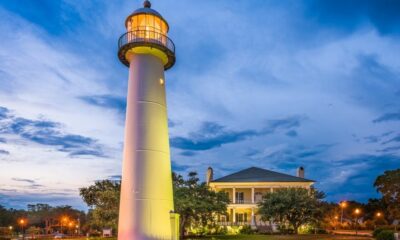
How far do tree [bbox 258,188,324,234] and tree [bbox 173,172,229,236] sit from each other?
5.18 metres

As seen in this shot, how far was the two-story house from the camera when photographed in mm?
51188

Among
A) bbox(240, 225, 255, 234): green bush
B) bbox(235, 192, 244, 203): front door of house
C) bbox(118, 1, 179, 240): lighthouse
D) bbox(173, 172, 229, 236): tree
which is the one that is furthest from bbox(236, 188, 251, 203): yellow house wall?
bbox(118, 1, 179, 240): lighthouse

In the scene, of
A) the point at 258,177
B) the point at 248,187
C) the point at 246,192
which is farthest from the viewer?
the point at 246,192

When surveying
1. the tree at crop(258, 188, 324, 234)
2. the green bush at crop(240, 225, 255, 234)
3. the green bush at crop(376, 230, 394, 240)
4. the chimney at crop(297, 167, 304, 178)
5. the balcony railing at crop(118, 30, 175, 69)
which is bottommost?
the green bush at crop(240, 225, 255, 234)

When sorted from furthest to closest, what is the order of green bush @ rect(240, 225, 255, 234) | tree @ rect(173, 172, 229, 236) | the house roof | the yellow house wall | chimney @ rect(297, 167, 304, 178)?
chimney @ rect(297, 167, 304, 178) < the yellow house wall < the house roof < green bush @ rect(240, 225, 255, 234) < tree @ rect(173, 172, 229, 236)

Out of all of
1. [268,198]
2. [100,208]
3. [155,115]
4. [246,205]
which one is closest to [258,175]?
[246,205]

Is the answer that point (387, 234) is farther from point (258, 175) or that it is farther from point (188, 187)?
point (258, 175)

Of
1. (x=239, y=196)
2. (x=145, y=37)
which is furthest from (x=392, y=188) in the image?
(x=145, y=37)

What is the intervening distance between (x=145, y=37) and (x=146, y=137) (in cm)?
525

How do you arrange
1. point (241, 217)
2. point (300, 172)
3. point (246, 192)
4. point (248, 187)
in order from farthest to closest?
point (300, 172) < point (246, 192) < point (241, 217) < point (248, 187)

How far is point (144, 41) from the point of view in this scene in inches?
756

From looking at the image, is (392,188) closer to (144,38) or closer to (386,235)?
(386,235)

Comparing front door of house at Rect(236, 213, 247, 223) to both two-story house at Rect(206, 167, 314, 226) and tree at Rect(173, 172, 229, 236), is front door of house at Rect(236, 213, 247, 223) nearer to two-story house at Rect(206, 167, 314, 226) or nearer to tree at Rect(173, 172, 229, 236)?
two-story house at Rect(206, 167, 314, 226)

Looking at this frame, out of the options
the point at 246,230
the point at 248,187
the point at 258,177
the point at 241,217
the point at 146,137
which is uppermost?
the point at 258,177
